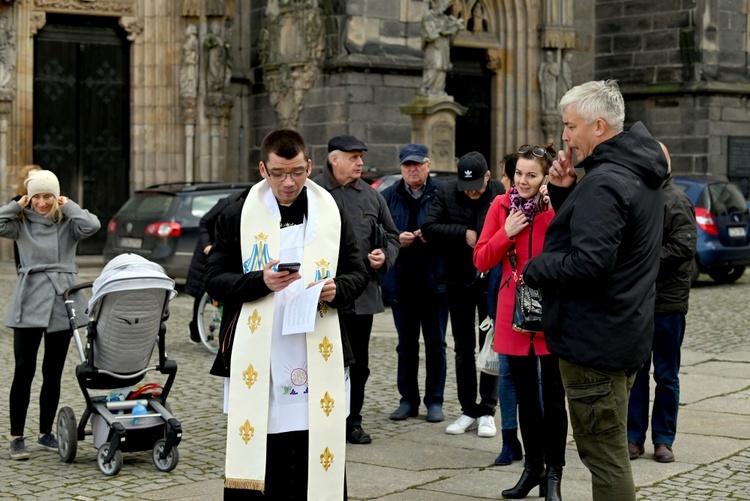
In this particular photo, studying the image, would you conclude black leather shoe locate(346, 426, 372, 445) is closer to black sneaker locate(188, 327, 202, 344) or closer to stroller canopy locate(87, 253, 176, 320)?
stroller canopy locate(87, 253, 176, 320)

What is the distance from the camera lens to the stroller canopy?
25.0 ft

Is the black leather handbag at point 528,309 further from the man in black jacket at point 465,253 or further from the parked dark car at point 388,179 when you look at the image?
the parked dark car at point 388,179

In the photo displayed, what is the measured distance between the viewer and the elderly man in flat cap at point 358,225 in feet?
27.0

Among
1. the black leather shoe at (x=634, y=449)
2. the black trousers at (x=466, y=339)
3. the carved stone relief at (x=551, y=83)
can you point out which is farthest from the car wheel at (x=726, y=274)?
the black leather shoe at (x=634, y=449)

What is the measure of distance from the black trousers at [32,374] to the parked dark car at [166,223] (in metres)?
8.55

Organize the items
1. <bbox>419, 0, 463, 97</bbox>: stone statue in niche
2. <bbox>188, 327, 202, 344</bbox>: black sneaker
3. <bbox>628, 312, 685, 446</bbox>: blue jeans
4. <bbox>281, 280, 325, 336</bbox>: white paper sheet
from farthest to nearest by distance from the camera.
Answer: <bbox>419, 0, 463, 97</bbox>: stone statue in niche
<bbox>188, 327, 202, 344</bbox>: black sneaker
<bbox>628, 312, 685, 446</bbox>: blue jeans
<bbox>281, 280, 325, 336</bbox>: white paper sheet

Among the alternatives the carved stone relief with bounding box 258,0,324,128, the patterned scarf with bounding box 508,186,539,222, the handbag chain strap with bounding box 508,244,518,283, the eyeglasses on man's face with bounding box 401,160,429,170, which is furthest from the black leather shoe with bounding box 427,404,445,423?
the carved stone relief with bounding box 258,0,324,128

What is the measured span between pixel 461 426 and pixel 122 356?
2239mm

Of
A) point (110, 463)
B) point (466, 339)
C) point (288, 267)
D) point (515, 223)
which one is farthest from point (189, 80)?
point (288, 267)

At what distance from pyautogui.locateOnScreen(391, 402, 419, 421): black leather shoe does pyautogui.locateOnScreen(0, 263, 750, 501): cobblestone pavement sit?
0.06m

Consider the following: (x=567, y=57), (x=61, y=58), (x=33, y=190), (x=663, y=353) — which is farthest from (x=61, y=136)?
(x=663, y=353)

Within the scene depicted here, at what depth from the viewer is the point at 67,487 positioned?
7.08 metres

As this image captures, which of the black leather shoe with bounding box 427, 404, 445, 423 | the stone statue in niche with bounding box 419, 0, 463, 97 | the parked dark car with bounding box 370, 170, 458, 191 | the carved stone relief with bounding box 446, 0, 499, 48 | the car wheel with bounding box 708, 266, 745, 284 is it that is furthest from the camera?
the carved stone relief with bounding box 446, 0, 499, 48

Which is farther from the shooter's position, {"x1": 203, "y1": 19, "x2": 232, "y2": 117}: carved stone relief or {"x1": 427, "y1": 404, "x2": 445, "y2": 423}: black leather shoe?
{"x1": 203, "y1": 19, "x2": 232, "y2": 117}: carved stone relief
